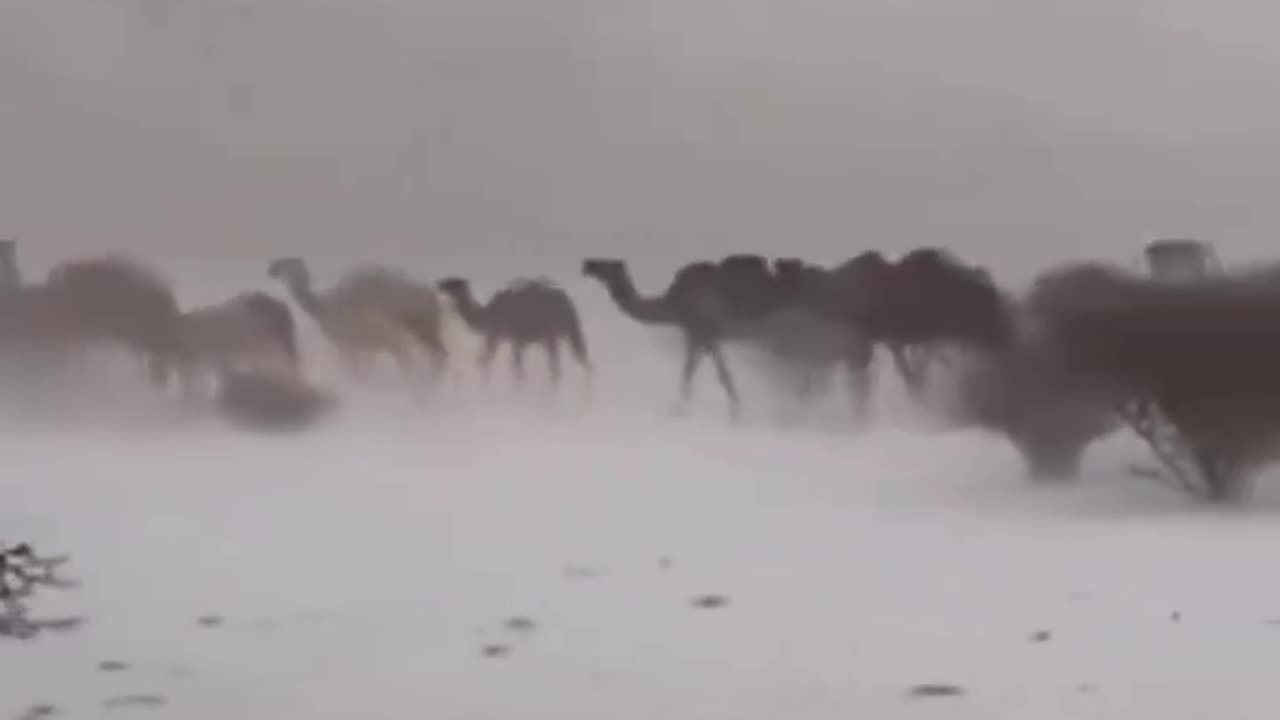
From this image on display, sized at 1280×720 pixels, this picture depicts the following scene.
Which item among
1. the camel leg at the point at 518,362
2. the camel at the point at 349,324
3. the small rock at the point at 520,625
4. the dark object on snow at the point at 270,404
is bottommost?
the small rock at the point at 520,625

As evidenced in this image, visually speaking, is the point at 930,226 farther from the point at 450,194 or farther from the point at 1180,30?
the point at 450,194

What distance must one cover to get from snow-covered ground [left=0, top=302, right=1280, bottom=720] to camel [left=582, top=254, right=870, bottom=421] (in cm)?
3

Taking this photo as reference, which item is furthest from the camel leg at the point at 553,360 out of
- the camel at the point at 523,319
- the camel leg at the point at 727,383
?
the camel leg at the point at 727,383

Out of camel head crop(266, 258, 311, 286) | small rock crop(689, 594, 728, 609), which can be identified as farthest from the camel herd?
small rock crop(689, 594, 728, 609)

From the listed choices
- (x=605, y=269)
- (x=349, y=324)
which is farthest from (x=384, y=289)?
(x=605, y=269)

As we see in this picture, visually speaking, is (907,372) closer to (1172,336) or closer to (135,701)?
(1172,336)

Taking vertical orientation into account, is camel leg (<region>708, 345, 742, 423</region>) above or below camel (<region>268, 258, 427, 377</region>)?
below

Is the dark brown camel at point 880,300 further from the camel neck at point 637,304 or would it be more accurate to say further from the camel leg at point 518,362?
the camel leg at point 518,362

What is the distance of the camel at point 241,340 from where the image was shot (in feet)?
3.66

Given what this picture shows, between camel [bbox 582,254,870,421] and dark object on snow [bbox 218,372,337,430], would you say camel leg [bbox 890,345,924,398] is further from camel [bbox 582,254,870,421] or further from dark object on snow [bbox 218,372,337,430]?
dark object on snow [bbox 218,372,337,430]

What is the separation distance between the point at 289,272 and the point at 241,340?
0.18ft

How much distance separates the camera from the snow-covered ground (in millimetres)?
1061

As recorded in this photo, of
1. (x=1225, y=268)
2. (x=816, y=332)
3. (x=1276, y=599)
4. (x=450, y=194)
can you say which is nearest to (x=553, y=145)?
(x=450, y=194)

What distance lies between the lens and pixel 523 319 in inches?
44.3
